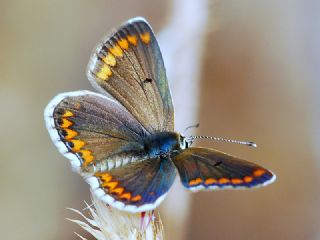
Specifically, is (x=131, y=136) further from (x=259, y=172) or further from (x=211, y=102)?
(x=211, y=102)

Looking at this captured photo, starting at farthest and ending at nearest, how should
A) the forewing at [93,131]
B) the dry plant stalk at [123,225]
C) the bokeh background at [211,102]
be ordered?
the bokeh background at [211,102]
the forewing at [93,131]
the dry plant stalk at [123,225]

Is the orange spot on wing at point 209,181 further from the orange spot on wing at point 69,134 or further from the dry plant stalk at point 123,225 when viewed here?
the orange spot on wing at point 69,134

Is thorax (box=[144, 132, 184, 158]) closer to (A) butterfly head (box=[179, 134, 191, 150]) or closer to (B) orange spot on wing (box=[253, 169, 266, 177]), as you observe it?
(A) butterfly head (box=[179, 134, 191, 150])

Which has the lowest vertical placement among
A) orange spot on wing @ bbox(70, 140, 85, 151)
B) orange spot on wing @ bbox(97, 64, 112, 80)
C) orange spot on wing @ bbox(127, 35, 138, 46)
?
orange spot on wing @ bbox(70, 140, 85, 151)

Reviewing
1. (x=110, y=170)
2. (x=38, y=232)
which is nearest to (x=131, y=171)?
(x=110, y=170)

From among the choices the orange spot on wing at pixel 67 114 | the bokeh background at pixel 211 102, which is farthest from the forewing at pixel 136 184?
the bokeh background at pixel 211 102

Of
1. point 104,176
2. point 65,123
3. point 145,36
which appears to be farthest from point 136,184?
point 145,36

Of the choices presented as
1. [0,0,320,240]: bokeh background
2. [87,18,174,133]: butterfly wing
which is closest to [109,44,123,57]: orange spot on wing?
[87,18,174,133]: butterfly wing

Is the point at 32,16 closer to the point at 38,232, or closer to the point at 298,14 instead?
the point at 38,232
